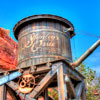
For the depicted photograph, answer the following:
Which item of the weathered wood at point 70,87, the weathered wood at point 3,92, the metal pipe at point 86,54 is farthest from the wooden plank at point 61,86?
the weathered wood at point 3,92

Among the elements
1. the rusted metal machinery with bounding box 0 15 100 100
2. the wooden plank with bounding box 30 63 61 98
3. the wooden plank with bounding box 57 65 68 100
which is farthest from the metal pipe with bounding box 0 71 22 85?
the wooden plank with bounding box 57 65 68 100

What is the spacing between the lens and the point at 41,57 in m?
7.27

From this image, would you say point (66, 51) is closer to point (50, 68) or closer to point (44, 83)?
point (50, 68)

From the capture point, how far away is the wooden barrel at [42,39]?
7.34 metres

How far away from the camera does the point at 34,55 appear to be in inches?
289

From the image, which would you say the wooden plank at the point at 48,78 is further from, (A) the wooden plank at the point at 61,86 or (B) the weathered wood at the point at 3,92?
(B) the weathered wood at the point at 3,92

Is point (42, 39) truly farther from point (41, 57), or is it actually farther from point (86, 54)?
point (86, 54)

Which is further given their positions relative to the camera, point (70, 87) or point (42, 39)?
point (42, 39)

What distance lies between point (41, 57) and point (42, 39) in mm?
814

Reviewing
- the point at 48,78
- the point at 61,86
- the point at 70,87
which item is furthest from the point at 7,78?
the point at 70,87

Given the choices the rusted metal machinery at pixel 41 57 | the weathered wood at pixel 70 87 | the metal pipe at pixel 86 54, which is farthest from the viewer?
the metal pipe at pixel 86 54

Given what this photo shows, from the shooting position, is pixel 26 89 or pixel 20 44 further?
pixel 20 44

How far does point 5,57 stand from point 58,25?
1011 centimetres

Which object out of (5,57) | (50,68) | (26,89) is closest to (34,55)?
(50,68)
